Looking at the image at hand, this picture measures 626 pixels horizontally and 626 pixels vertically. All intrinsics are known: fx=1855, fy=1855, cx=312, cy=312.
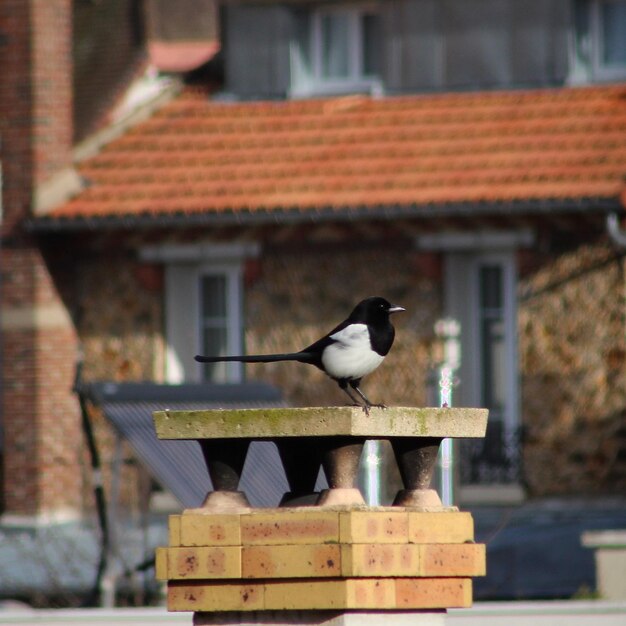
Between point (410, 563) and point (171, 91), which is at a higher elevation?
point (171, 91)

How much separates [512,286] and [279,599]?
1242 cm

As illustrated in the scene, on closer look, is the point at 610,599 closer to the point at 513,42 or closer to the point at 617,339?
the point at 617,339

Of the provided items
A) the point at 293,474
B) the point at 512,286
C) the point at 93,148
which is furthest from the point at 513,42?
the point at 293,474

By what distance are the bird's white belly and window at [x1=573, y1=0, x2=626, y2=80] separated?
42.4 feet

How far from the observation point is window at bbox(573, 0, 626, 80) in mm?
19047

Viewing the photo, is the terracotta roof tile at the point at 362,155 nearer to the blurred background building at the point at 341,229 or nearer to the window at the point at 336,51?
the blurred background building at the point at 341,229

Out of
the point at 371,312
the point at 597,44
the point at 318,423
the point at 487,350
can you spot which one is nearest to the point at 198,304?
the point at 487,350

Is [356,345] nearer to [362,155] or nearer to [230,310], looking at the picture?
[362,155]

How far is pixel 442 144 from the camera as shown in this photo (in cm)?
1838

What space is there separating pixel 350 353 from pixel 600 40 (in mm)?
13151

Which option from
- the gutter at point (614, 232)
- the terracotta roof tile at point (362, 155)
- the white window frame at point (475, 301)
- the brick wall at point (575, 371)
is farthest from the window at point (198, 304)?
the gutter at point (614, 232)

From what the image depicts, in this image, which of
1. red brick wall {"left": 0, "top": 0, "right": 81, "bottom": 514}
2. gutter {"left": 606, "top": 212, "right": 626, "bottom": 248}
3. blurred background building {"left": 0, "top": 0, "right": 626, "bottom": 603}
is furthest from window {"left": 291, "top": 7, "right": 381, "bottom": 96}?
gutter {"left": 606, "top": 212, "right": 626, "bottom": 248}

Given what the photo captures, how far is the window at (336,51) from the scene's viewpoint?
1988cm

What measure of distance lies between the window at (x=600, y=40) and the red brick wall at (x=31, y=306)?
5.43 m
